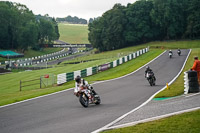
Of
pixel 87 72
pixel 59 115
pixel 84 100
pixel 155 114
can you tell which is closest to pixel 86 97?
pixel 84 100

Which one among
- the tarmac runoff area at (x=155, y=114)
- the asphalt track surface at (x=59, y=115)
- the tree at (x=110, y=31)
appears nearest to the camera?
the tarmac runoff area at (x=155, y=114)

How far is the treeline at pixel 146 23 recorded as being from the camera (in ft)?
333

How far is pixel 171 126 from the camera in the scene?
9.27 metres

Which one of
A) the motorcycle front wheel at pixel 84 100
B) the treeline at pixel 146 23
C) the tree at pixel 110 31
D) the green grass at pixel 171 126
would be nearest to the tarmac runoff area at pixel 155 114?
the green grass at pixel 171 126

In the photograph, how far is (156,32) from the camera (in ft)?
355

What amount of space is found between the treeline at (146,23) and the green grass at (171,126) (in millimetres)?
A: 92366

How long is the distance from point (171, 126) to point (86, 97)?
263 inches

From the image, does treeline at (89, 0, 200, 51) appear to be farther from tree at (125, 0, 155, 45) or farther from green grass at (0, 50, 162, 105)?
green grass at (0, 50, 162, 105)

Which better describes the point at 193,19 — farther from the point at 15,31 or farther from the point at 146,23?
the point at 15,31

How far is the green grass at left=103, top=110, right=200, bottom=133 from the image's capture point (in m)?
8.84

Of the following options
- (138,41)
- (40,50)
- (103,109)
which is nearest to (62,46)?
(40,50)

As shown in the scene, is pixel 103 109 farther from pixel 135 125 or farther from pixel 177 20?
pixel 177 20

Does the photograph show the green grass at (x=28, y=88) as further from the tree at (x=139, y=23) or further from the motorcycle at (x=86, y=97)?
the tree at (x=139, y=23)

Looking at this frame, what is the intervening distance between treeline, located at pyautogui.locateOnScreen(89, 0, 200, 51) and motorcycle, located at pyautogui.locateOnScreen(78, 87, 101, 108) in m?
87.5
